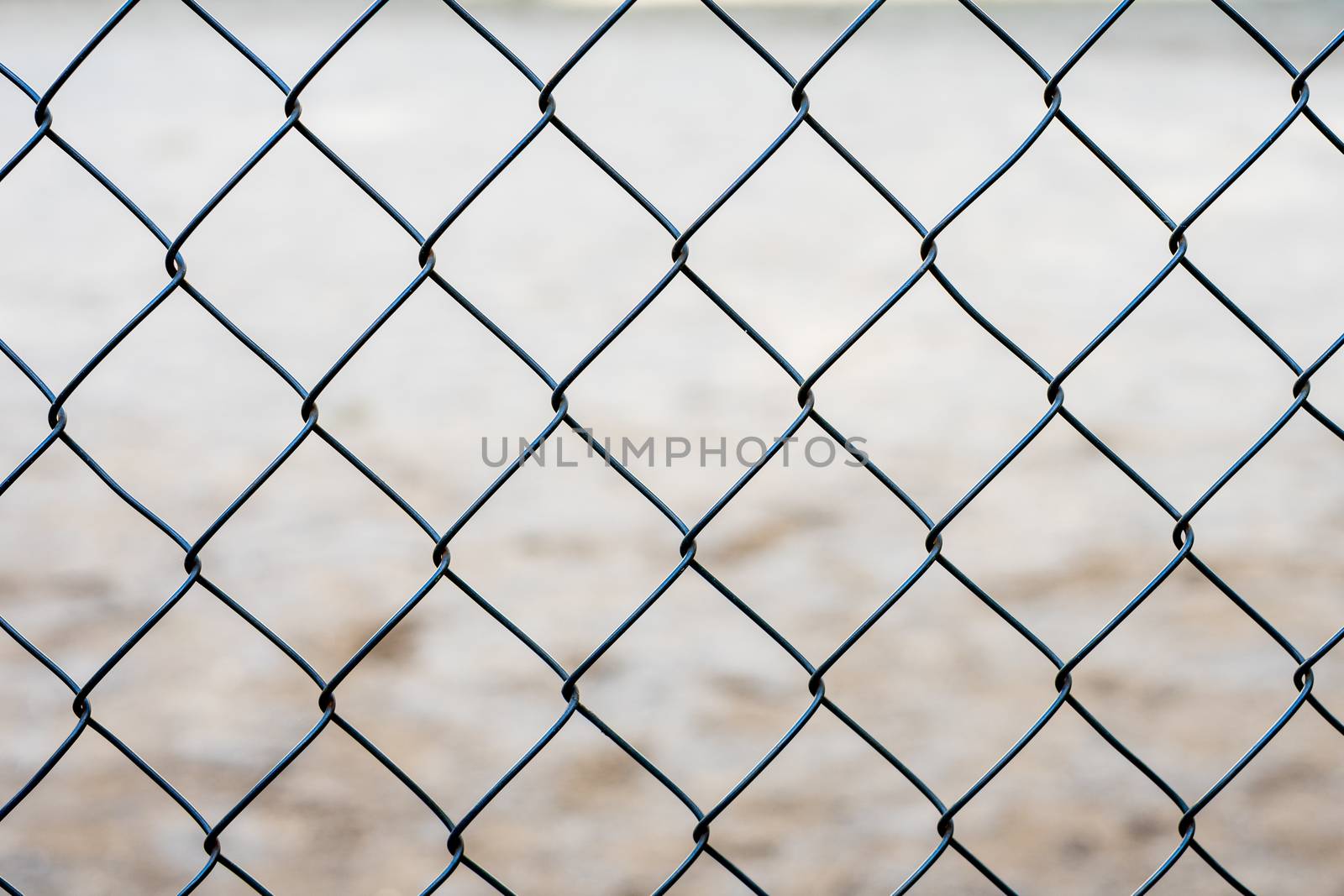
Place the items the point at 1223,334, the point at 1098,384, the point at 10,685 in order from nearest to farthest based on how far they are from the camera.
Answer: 1. the point at 10,685
2. the point at 1098,384
3. the point at 1223,334

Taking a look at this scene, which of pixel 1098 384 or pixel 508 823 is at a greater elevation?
pixel 1098 384

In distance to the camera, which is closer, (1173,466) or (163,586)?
(163,586)

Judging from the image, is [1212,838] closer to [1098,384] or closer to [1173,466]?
[1173,466]

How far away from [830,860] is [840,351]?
0.84 metres

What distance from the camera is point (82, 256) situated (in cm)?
329

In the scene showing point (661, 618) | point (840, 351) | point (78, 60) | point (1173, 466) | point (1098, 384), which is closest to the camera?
point (78, 60)

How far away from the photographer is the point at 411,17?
220 inches

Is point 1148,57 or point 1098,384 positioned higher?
point 1148,57

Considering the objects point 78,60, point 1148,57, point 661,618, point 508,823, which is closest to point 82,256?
point 661,618

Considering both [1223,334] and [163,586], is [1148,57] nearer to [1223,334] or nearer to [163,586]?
[1223,334]

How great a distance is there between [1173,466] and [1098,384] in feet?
1.13

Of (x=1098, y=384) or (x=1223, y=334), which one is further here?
(x=1223, y=334)

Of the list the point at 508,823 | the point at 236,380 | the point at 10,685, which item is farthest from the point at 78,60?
the point at 236,380

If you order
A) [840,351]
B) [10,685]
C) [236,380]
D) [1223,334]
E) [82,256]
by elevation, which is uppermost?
[82,256]
